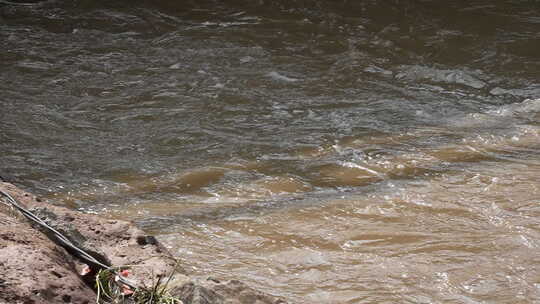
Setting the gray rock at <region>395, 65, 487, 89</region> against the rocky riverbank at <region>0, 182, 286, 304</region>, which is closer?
the rocky riverbank at <region>0, 182, 286, 304</region>

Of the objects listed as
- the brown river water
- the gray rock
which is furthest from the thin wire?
the gray rock

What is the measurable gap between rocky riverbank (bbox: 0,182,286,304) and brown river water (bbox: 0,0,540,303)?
82 centimetres

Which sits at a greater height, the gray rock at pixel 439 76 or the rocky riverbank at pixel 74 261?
the rocky riverbank at pixel 74 261

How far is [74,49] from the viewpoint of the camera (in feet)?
25.1

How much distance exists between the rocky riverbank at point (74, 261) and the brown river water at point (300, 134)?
2.70ft

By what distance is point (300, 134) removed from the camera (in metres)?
5.77

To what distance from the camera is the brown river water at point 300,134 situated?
13.5ft

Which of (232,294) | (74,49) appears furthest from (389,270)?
(74,49)

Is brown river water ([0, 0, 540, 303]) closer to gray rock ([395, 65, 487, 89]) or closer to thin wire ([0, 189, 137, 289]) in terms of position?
gray rock ([395, 65, 487, 89])

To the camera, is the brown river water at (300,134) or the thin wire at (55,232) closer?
the thin wire at (55,232)

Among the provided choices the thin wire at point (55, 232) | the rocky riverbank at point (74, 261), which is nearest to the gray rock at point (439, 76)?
the rocky riverbank at point (74, 261)

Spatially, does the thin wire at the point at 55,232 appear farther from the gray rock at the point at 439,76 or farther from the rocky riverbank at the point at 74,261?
the gray rock at the point at 439,76

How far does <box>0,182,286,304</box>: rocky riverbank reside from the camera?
103 inches

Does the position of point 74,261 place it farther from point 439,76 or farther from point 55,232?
point 439,76
